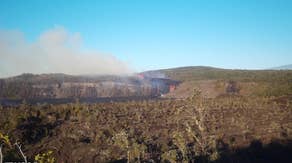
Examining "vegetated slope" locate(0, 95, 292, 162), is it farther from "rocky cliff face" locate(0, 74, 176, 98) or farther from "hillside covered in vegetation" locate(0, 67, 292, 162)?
"rocky cliff face" locate(0, 74, 176, 98)

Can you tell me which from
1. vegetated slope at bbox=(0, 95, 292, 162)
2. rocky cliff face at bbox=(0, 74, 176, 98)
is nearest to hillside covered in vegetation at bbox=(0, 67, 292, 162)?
vegetated slope at bbox=(0, 95, 292, 162)

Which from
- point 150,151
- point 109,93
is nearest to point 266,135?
point 150,151

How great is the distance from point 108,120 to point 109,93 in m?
34.6

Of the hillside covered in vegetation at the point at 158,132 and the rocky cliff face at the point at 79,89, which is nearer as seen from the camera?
the hillside covered in vegetation at the point at 158,132

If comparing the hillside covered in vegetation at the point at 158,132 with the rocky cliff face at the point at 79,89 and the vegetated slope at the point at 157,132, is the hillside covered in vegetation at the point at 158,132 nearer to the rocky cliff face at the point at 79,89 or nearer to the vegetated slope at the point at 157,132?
the vegetated slope at the point at 157,132

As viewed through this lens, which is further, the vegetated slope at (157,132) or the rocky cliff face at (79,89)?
the rocky cliff face at (79,89)

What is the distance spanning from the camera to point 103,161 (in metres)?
18.9

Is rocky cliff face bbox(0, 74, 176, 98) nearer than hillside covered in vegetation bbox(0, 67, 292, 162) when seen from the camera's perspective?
No

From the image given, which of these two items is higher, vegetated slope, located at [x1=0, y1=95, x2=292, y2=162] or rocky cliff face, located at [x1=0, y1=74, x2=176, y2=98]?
rocky cliff face, located at [x1=0, y1=74, x2=176, y2=98]

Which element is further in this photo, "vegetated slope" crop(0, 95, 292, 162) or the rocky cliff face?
Answer: the rocky cliff face

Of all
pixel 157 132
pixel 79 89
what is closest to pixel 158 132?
pixel 157 132

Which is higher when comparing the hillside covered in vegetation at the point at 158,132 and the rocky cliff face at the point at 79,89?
the rocky cliff face at the point at 79,89

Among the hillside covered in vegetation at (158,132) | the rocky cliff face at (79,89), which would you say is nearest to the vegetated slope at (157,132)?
the hillside covered in vegetation at (158,132)

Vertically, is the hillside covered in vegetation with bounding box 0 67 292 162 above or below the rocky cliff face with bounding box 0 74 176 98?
below
